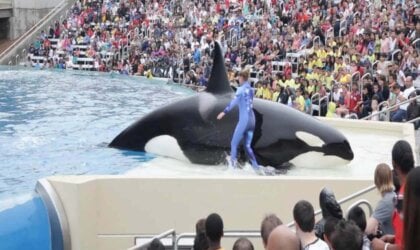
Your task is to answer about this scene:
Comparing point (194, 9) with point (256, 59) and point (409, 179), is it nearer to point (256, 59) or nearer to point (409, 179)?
point (256, 59)

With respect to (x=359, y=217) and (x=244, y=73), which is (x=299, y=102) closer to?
(x=244, y=73)

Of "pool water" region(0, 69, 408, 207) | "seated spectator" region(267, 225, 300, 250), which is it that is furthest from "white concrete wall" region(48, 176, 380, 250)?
"seated spectator" region(267, 225, 300, 250)

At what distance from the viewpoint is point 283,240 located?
4355mm

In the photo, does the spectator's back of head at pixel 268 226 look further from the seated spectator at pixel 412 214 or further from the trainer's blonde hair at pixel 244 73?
the trainer's blonde hair at pixel 244 73

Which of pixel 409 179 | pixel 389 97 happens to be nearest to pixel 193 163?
pixel 389 97

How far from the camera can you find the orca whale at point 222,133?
9.99 metres

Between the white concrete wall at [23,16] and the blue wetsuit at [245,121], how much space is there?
2874cm

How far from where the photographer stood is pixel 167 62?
26.4 m

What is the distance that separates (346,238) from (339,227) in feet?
0.43

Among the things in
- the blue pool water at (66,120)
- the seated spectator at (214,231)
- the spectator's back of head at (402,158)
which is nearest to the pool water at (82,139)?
the blue pool water at (66,120)

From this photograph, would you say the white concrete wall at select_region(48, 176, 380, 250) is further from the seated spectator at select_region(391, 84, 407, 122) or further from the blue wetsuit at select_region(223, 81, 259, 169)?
the seated spectator at select_region(391, 84, 407, 122)

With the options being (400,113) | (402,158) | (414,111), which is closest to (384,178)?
(402,158)

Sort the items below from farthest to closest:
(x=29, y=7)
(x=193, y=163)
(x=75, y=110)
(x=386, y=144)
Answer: (x=29, y=7)
(x=75, y=110)
(x=386, y=144)
(x=193, y=163)

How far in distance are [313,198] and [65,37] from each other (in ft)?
86.3
